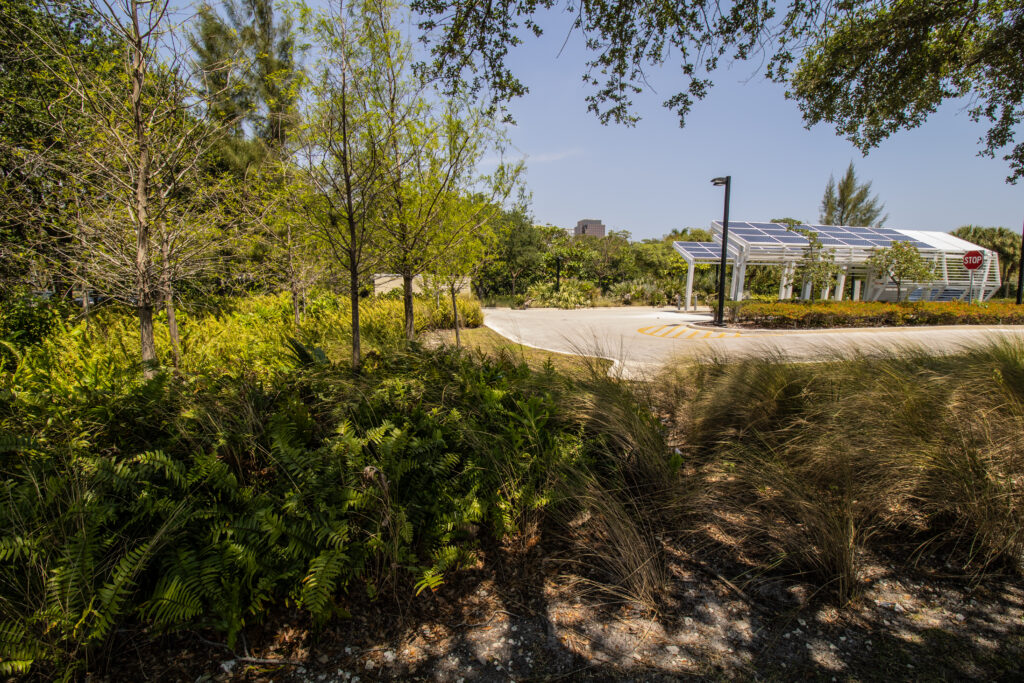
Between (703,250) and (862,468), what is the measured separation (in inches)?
941

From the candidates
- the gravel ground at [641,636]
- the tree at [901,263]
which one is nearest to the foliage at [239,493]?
the gravel ground at [641,636]

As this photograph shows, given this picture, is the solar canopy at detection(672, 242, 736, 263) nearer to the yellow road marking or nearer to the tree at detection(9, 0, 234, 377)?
the yellow road marking

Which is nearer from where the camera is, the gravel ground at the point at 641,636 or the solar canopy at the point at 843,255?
the gravel ground at the point at 641,636

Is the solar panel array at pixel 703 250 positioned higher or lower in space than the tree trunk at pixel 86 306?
higher

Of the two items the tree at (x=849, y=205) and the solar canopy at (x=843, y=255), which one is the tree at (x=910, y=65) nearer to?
the solar canopy at (x=843, y=255)

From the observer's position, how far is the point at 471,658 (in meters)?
1.96

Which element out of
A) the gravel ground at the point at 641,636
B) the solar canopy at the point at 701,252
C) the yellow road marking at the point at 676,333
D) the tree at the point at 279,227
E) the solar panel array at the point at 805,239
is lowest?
the yellow road marking at the point at 676,333

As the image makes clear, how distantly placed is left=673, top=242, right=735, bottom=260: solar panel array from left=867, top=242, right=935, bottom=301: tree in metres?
6.55

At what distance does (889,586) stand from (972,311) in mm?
21071

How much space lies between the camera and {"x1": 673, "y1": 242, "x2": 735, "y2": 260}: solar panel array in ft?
78.2

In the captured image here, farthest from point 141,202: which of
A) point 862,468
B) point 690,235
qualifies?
point 690,235

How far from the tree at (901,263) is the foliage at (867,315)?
460 centimetres

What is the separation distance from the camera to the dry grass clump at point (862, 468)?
242 centimetres

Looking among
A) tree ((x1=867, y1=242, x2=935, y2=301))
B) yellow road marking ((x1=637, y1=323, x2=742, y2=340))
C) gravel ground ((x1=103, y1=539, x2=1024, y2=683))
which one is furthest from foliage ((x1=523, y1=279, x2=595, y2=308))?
gravel ground ((x1=103, y1=539, x2=1024, y2=683))
